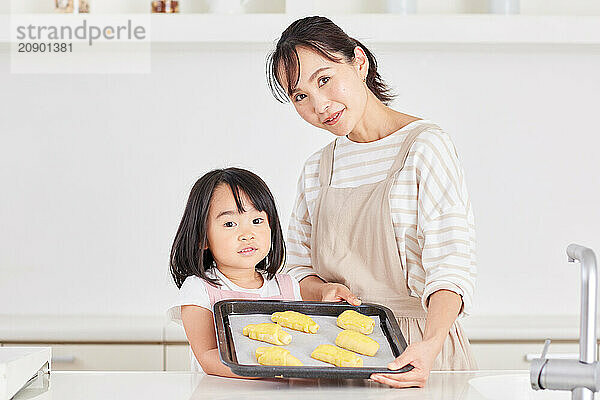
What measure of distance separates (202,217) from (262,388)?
0.39 metres

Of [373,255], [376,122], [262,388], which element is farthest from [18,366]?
[376,122]

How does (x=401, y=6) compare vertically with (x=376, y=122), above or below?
above

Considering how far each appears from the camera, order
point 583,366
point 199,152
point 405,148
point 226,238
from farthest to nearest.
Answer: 1. point 199,152
2. point 405,148
3. point 226,238
4. point 583,366

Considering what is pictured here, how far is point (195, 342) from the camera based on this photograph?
1189 millimetres

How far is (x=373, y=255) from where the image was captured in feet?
4.76

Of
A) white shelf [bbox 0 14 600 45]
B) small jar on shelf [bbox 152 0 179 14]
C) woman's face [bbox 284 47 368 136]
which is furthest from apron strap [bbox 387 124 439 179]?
small jar on shelf [bbox 152 0 179 14]

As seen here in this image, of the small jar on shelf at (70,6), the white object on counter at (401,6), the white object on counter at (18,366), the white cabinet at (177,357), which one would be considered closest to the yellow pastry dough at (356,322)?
the white object on counter at (18,366)

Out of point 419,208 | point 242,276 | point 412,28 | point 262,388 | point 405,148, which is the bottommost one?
point 262,388

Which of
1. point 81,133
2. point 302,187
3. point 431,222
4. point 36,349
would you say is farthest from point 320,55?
point 81,133

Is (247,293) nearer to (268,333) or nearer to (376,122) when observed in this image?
(268,333)

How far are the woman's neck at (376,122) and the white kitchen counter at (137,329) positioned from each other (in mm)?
861

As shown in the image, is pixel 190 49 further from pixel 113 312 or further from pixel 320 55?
pixel 320 55

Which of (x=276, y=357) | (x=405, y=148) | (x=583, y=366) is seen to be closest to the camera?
(x=583, y=366)

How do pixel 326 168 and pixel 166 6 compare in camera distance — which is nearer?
pixel 326 168
